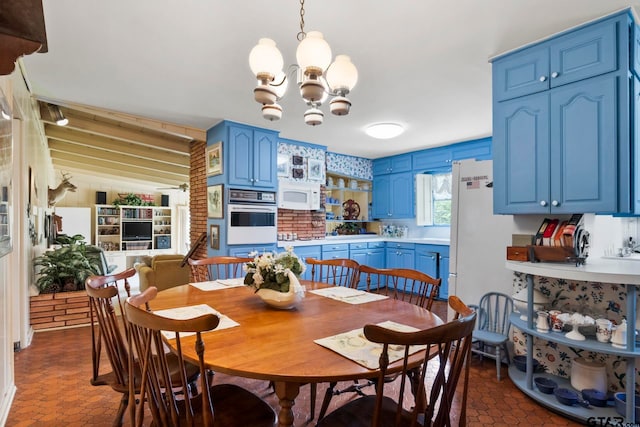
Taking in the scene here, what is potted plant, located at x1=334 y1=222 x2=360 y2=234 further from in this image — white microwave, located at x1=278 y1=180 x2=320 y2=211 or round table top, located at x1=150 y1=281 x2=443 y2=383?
round table top, located at x1=150 y1=281 x2=443 y2=383

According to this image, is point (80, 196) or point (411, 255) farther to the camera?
point (80, 196)

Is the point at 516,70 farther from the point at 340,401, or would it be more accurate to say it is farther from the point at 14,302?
the point at 14,302

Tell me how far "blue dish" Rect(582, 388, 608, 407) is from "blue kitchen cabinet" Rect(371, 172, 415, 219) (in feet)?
12.4

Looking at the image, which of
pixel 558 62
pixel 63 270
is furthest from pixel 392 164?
pixel 63 270

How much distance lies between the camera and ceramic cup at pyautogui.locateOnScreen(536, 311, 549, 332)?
6.94 feet

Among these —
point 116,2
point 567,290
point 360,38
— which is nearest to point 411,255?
point 567,290

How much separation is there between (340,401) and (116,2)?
107 inches

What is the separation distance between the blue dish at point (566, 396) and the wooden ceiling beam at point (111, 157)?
19.0ft

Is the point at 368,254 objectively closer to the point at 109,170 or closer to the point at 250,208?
the point at 250,208

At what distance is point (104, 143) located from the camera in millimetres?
5418

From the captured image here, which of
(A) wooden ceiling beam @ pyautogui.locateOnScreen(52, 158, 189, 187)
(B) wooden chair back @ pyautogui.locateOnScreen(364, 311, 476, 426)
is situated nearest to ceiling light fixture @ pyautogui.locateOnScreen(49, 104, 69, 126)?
(A) wooden ceiling beam @ pyautogui.locateOnScreen(52, 158, 189, 187)

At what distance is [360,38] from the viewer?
214 cm

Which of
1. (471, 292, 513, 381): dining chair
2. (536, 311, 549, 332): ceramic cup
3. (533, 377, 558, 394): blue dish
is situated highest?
(536, 311, 549, 332): ceramic cup

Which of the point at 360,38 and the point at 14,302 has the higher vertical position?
the point at 360,38
